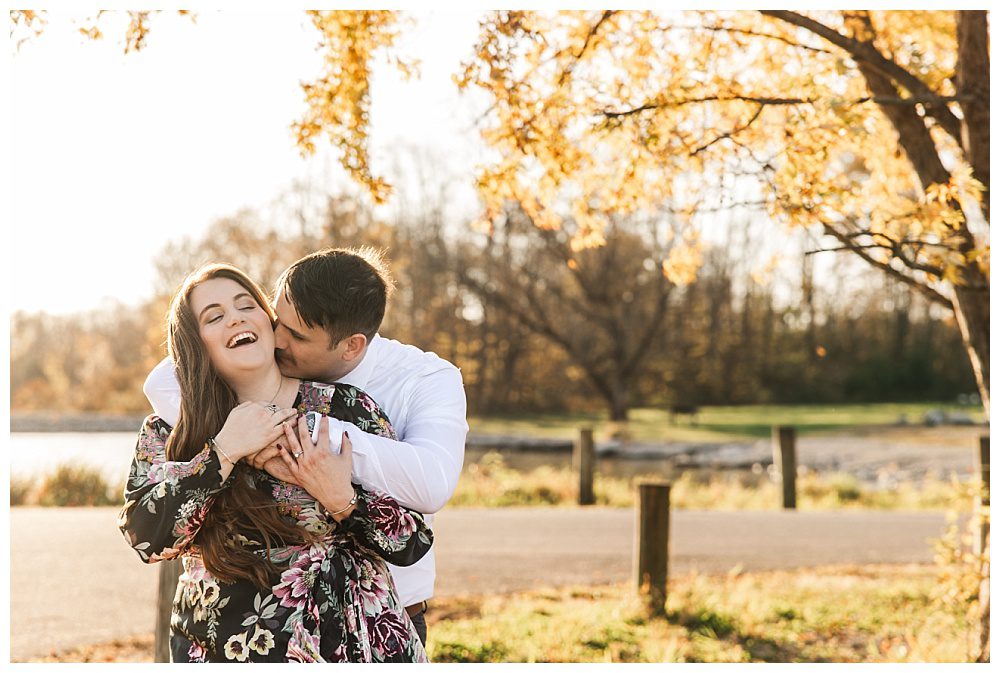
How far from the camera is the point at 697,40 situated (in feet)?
17.0

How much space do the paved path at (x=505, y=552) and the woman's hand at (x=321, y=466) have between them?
379 centimetres

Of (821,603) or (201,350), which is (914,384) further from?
(201,350)

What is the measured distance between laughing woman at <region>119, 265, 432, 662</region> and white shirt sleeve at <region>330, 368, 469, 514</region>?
4cm

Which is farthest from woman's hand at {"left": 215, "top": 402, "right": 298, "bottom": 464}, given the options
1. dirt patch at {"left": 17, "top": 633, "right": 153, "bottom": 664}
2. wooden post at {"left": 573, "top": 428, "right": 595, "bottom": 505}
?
wooden post at {"left": 573, "top": 428, "right": 595, "bottom": 505}

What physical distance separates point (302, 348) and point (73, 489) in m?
9.64

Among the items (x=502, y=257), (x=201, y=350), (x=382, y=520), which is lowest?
(x=382, y=520)

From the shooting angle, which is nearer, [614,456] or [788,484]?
[788,484]

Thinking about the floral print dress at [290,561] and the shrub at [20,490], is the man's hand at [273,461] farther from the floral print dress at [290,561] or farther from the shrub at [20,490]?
the shrub at [20,490]

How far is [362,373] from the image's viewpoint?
2672 mm

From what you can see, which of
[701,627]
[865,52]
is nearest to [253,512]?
[865,52]

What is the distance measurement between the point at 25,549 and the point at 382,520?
21.4 feet

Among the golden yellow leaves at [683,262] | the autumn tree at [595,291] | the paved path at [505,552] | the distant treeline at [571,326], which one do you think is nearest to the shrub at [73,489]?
the paved path at [505,552]

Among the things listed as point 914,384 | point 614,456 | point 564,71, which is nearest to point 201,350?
point 564,71

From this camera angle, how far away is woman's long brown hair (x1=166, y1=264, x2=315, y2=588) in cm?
231
